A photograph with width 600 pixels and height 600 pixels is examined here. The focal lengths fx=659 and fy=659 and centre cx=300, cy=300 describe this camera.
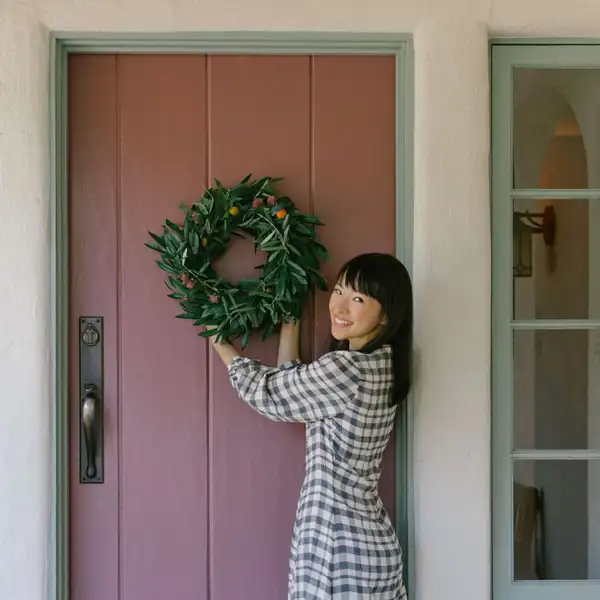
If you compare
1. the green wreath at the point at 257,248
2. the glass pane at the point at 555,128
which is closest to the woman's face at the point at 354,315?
the green wreath at the point at 257,248

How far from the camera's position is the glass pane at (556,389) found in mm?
1528

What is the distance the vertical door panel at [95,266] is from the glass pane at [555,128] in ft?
3.04

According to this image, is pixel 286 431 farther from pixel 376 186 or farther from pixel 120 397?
pixel 376 186

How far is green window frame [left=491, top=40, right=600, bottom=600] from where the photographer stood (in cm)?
149

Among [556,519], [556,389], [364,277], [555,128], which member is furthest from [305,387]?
[555,128]

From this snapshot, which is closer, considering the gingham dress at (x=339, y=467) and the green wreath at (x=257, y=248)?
the gingham dress at (x=339, y=467)

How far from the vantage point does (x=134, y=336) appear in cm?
150

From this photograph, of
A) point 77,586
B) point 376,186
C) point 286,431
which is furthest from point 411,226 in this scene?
point 77,586

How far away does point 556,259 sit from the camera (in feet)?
5.02

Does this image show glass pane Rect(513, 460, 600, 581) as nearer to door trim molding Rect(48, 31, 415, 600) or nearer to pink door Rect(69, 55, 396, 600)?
door trim molding Rect(48, 31, 415, 600)

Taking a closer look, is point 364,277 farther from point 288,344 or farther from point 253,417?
point 253,417

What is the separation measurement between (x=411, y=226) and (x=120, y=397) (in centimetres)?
77

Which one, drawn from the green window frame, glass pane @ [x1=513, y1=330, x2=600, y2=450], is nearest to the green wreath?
the green window frame

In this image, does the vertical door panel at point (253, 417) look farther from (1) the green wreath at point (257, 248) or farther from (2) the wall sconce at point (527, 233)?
(2) the wall sconce at point (527, 233)
